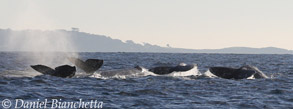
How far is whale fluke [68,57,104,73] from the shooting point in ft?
81.7

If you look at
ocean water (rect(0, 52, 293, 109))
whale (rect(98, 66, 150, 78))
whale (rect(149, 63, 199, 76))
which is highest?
whale (rect(149, 63, 199, 76))

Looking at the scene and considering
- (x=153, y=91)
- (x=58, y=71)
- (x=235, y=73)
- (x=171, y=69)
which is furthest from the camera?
(x=171, y=69)

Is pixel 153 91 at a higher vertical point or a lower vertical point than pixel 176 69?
lower

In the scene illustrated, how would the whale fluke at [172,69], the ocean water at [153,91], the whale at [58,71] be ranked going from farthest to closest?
the whale fluke at [172,69]
the whale at [58,71]
the ocean water at [153,91]

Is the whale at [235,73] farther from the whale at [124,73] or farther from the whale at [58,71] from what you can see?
the whale at [58,71]

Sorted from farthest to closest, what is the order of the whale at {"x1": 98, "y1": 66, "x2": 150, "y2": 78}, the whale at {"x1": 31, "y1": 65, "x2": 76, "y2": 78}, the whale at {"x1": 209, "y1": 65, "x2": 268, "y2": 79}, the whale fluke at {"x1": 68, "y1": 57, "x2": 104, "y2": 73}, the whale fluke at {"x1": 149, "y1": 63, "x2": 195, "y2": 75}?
the whale fluke at {"x1": 149, "y1": 63, "x2": 195, "y2": 75}
the whale at {"x1": 98, "y1": 66, "x2": 150, "y2": 78}
the whale at {"x1": 209, "y1": 65, "x2": 268, "y2": 79}
the whale at {"x1": 31, "y1": 65, "x2": 76, "y2": 78}
the whale fluke at {"x1": 68, "y1": 57, "x2": 104, "y2": 73}

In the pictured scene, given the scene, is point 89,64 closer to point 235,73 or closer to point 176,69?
point 176,69

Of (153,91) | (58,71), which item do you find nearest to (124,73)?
(58,71)

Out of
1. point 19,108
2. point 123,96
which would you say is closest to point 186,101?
point 123,96

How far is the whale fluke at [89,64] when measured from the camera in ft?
81.7

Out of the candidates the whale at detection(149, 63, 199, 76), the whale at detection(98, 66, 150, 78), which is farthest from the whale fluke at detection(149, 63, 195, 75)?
the whale at detection(98, 66, 150, 78)

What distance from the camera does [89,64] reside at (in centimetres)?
2575

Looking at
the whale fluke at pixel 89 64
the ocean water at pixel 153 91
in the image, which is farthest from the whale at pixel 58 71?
the whale fluke at pixel 89 64

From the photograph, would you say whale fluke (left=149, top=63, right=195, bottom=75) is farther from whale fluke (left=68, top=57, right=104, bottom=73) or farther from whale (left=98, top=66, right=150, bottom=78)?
whale fluke (left=68, top=57, right=104, bottom=73)
